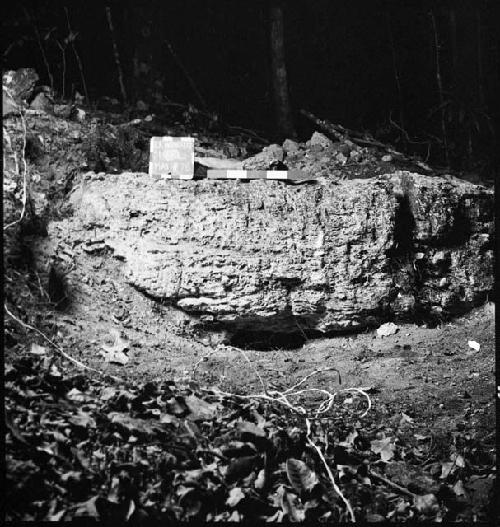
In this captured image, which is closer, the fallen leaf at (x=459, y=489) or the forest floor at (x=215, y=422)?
the forest floor at (x=215, y=422)

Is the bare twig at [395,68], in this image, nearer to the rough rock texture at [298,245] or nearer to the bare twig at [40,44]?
the rough rock texture at [298,245]

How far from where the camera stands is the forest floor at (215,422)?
2012 mm

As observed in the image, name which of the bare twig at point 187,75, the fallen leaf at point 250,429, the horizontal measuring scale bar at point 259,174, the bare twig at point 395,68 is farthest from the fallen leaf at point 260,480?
the bare twig at point 395,68

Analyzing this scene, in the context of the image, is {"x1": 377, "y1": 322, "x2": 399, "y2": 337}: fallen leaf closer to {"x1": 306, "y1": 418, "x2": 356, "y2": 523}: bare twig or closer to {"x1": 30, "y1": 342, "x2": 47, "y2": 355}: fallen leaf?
{"x1": 306, "y1": 418, "x2": 356, "y2": 523}: bare twig

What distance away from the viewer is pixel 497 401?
2.67 meters

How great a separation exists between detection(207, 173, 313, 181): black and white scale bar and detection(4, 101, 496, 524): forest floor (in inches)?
27.1

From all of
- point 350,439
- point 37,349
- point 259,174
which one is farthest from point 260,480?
point 259,174

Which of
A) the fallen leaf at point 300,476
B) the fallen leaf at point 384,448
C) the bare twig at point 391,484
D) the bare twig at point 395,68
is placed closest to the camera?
the fallen leaf at point 300,476

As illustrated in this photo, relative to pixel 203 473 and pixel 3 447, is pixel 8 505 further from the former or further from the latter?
pixel 203 473

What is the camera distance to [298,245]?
319cm

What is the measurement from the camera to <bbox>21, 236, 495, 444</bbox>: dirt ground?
2465mm

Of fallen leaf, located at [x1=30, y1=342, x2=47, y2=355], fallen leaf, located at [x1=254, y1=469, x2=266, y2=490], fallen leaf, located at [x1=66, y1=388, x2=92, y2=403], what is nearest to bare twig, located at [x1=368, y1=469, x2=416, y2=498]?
A: fallen leaf, located at [x1=254, y1=469, x2=266, y2=490]

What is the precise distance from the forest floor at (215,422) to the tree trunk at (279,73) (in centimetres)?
107

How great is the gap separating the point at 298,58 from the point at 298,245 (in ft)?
3.14
